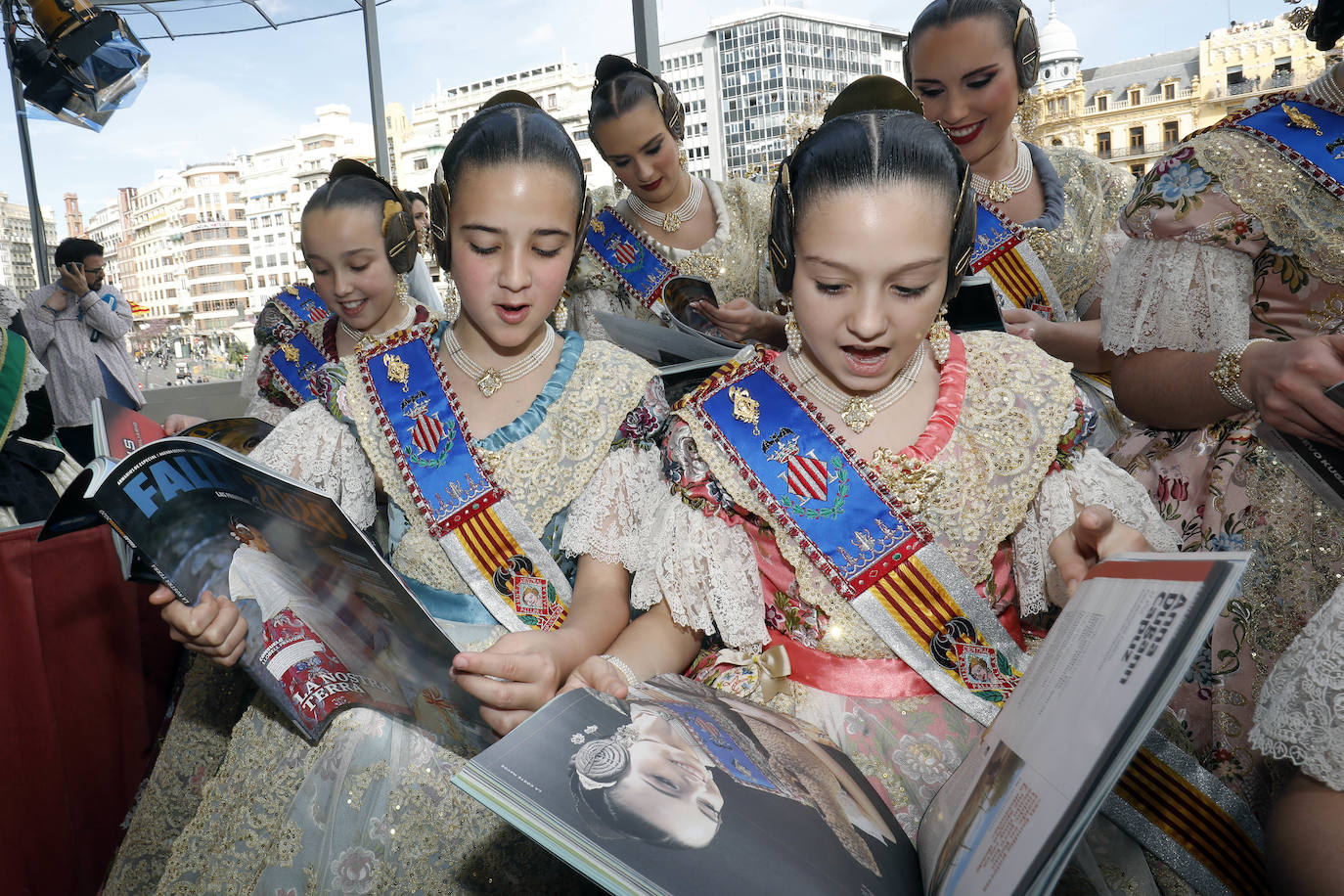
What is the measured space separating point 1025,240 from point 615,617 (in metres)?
1.66

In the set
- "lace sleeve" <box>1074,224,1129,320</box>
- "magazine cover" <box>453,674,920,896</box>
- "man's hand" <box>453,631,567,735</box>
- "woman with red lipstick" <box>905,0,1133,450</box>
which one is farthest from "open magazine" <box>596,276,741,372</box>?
"lace sleeve" <box>1074,224,1129,320</box>

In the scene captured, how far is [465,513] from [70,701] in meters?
1.25

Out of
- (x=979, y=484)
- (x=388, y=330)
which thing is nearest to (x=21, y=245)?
(x=388, y=330)

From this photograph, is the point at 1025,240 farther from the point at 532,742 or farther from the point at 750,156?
the point at 750,156

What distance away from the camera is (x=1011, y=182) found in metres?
2.55

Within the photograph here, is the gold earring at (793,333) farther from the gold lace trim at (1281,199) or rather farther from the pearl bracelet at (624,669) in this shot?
the gold lace trim at (1281,199)

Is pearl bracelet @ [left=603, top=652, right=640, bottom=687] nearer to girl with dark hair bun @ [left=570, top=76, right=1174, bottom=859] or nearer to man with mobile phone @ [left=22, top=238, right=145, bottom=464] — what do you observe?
girl with dark hair bun @ [left=570, top=76, right=1174, bottom=859]

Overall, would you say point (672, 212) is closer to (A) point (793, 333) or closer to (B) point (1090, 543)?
(A) point (793, 333)

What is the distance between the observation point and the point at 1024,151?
2631mm

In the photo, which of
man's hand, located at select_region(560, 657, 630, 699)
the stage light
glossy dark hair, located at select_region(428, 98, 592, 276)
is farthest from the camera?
the stage light

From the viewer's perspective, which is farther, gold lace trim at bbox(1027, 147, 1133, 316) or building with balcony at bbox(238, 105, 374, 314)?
building with balcony at bbox(238, 105, 374, 314)

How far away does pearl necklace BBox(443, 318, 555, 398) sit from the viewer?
1.77 metres

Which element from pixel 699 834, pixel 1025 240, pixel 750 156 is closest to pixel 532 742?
pixel 699 834

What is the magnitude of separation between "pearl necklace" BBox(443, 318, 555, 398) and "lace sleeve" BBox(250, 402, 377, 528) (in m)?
0.27
